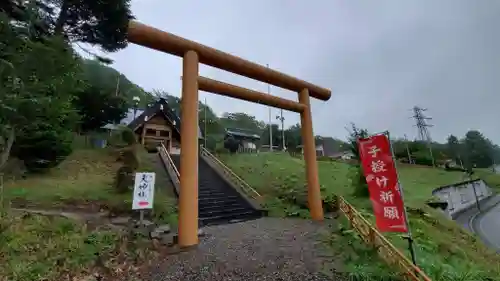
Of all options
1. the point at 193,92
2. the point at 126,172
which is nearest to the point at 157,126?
the point at 126,172

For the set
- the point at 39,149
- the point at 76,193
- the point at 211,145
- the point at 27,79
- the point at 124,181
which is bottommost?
the point at 76,193

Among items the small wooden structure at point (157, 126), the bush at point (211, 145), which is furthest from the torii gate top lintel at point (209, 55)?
the bush at point (211, 145)

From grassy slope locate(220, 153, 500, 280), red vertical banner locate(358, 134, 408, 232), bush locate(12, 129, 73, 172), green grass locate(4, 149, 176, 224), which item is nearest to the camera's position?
red vertical banner locate(358, 134, 408, 232)

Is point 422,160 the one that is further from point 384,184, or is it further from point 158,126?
point 384,184

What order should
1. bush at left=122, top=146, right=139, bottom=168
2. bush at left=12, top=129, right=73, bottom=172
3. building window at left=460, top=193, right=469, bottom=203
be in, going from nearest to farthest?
1. bush at left=122, top=146, right=139, bottom=168
2. bush at left=12, top=129, right=73, bottom=172
3. building window at left=460, top=193, right=469, bottom=203

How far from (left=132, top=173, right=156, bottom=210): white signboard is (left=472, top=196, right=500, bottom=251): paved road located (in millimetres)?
13785

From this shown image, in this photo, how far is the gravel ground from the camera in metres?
4.22

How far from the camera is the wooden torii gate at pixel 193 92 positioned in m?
5.67

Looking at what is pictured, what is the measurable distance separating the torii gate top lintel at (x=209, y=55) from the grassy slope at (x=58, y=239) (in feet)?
13.0

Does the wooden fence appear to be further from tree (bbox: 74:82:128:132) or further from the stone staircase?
tree (bbox: 74:82:128:132)

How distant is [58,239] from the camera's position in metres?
4.52

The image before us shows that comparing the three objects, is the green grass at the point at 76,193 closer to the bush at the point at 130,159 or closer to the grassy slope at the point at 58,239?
the grassy slope at the point at 58,239

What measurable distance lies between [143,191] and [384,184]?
481 centimetres

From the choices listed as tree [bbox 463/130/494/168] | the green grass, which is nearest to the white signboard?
the green grass
